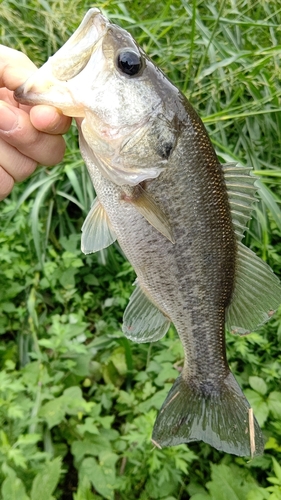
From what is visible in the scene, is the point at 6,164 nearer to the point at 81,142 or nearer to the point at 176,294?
the point at 81,142

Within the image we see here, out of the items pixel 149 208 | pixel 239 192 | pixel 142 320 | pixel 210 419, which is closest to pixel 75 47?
pixel 149 208

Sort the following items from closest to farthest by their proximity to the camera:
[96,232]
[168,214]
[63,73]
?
1. [63,73]
2. [168,214]
3. [96,232]

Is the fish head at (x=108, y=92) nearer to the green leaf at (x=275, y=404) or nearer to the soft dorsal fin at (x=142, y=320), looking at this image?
the soft dorsal fin at (x=142, y=320)

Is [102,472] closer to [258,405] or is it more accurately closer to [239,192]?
[258,405]

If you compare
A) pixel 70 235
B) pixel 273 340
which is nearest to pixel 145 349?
pixel 273 340

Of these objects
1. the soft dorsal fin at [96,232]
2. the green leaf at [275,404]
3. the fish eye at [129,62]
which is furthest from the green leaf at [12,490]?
the fish eye at [129,62]

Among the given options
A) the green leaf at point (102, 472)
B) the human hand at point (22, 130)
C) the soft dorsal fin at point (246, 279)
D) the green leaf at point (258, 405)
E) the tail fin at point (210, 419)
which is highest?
the human hand at point (22, 130)

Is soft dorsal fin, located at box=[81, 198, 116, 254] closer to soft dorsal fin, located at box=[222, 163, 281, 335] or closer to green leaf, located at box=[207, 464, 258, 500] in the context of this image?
soft dorsal fin, located at box=[222, 163, 281, 335]
